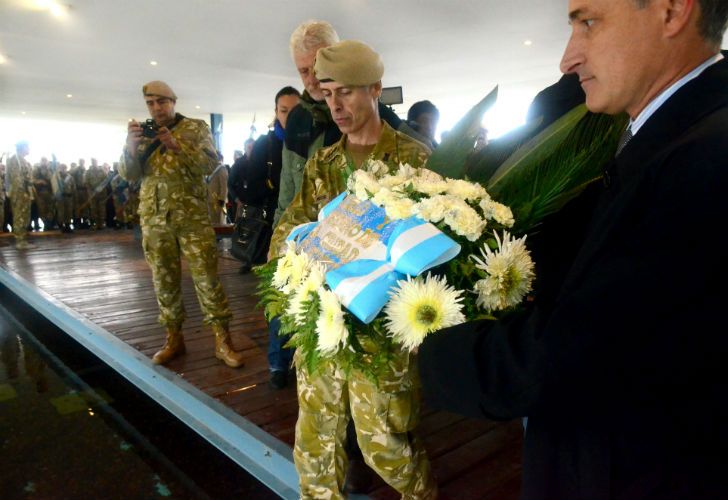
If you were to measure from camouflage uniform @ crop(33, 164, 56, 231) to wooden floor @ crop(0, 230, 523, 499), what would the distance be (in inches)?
257

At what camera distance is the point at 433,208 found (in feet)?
3.38

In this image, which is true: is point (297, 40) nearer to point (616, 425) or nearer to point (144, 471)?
point (616, 425)

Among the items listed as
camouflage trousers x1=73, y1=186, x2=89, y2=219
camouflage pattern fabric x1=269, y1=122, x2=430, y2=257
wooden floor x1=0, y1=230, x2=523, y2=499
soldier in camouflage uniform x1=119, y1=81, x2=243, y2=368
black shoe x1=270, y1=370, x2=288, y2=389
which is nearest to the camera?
camouflage pattern fabric x1=269, y1=122, x2=430, y2=257

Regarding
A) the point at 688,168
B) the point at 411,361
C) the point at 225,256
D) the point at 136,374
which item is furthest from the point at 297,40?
the point at 225,256

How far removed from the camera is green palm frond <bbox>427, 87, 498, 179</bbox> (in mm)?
1220

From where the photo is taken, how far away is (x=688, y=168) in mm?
634

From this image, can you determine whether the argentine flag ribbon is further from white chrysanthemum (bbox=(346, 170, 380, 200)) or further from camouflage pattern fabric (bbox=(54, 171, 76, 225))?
camouflage pattern fabric (bbox=(54, 171, 76, 225))

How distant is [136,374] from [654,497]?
3.52 m

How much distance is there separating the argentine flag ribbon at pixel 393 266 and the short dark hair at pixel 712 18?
1.71 ft

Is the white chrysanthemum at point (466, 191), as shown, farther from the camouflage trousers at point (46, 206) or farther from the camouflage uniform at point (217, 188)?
the camouflage trousers at point (46, 206)

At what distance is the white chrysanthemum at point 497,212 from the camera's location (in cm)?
104

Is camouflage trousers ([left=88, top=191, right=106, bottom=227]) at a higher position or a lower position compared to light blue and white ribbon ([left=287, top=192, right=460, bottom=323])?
lower

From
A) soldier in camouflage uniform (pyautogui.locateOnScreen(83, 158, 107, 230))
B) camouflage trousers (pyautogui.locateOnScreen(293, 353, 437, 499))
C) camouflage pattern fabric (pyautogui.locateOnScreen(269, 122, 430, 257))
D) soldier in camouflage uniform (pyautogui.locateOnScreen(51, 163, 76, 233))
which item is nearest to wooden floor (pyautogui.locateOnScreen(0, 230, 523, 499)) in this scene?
camouflage trousers (pyautogui.locateOnScreen(293, 353, 437, 499))

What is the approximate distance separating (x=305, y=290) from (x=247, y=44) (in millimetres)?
10238
